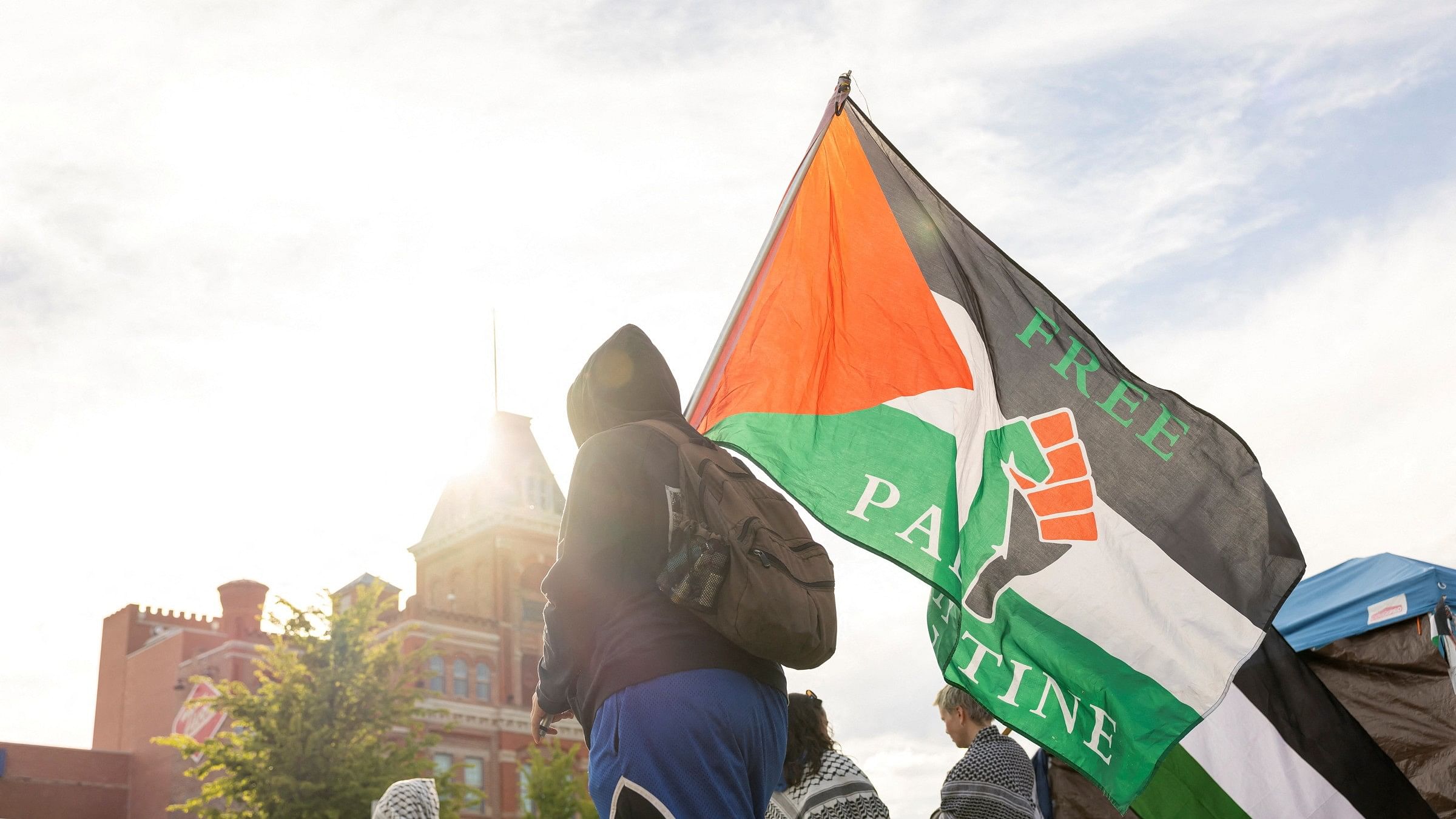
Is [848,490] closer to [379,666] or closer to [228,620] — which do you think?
[379,666]

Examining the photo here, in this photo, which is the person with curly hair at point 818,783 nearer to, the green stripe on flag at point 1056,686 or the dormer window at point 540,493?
the green stripe on flag at point 1056,686

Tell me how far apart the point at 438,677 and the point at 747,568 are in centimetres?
4190

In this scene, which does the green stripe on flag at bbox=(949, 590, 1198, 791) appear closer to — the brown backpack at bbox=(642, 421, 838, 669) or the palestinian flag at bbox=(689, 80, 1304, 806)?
the palestinian flag at bbox=(689, 80, 1304, 806)

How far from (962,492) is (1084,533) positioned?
18.9 inches

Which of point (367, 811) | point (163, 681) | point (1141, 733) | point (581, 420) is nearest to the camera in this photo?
point (581, 420)

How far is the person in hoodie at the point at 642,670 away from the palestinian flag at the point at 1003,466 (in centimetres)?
182

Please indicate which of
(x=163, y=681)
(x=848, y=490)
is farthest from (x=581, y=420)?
(x=163, y=681)

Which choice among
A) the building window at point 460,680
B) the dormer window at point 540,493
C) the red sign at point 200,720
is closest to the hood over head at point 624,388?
the red sign at point 200,720

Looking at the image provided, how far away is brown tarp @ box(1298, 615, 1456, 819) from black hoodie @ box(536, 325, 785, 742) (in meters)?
7.35

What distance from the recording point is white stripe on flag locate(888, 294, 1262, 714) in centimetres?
423

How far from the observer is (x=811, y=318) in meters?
4.89

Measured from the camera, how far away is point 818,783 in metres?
4.46

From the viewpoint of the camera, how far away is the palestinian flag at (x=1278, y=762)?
4891mm

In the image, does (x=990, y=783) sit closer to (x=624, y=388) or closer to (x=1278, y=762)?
(x=1278, y=762)
